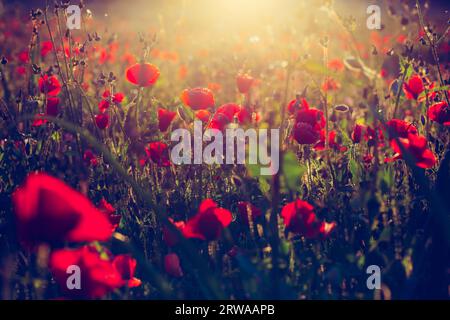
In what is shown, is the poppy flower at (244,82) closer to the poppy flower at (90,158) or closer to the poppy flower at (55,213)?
the poppy flower at (90,158)

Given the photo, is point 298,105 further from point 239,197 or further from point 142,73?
point 142,73

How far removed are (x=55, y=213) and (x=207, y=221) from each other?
0.45 m

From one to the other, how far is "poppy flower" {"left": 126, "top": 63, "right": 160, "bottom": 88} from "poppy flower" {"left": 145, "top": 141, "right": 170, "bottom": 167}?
308 millimetres

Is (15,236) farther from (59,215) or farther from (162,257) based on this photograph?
(59,215)

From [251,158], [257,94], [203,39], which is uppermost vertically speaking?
[203,39]

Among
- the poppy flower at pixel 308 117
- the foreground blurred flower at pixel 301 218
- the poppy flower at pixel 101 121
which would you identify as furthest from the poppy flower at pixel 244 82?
the foreground blurred flower at pixel 301 218

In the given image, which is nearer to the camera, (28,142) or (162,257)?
(162,257)

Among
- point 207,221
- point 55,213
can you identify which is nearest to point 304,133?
point 207,221

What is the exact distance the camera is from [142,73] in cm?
223

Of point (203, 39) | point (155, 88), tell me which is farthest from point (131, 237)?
point (203, 39)

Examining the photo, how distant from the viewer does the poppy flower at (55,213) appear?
106 centimetres
